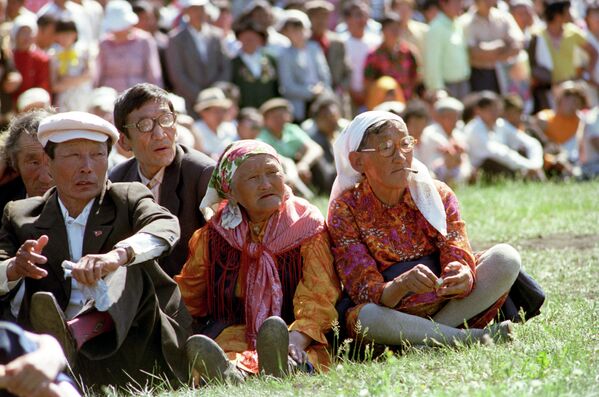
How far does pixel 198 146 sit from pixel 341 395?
7.65 metres

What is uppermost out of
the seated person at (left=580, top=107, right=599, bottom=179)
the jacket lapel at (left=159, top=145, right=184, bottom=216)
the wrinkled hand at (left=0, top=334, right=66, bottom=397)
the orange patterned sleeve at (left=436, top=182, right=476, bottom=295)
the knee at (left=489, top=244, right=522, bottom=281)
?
the wrinkled hand at (left=0, top=334, right=66, bottom=397)

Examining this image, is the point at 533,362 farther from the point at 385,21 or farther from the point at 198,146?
the point at 385,21

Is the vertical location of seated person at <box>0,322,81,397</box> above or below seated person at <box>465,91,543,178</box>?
above

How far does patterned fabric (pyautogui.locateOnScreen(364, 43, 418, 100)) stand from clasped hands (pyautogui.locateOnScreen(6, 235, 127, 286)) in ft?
29.7

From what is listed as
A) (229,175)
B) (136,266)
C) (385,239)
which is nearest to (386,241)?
(385,239)

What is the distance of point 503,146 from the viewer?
13766 millimetres

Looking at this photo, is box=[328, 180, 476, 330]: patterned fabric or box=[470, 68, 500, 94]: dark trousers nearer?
box=[328, 180, 476, 330]: patterned fabric

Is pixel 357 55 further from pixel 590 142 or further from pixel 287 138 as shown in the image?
pixel 590 142

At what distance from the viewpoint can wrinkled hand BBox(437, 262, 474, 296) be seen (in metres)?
5.93

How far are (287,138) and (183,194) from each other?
6187 mm

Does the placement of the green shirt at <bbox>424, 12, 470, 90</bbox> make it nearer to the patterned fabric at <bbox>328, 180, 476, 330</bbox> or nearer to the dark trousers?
the dark trousers

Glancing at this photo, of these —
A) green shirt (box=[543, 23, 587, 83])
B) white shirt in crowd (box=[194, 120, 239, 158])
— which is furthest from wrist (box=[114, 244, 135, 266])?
green shirt (box=[543, 23, 587, 83])

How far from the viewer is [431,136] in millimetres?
13297

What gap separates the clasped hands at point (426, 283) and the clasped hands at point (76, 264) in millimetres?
1435
